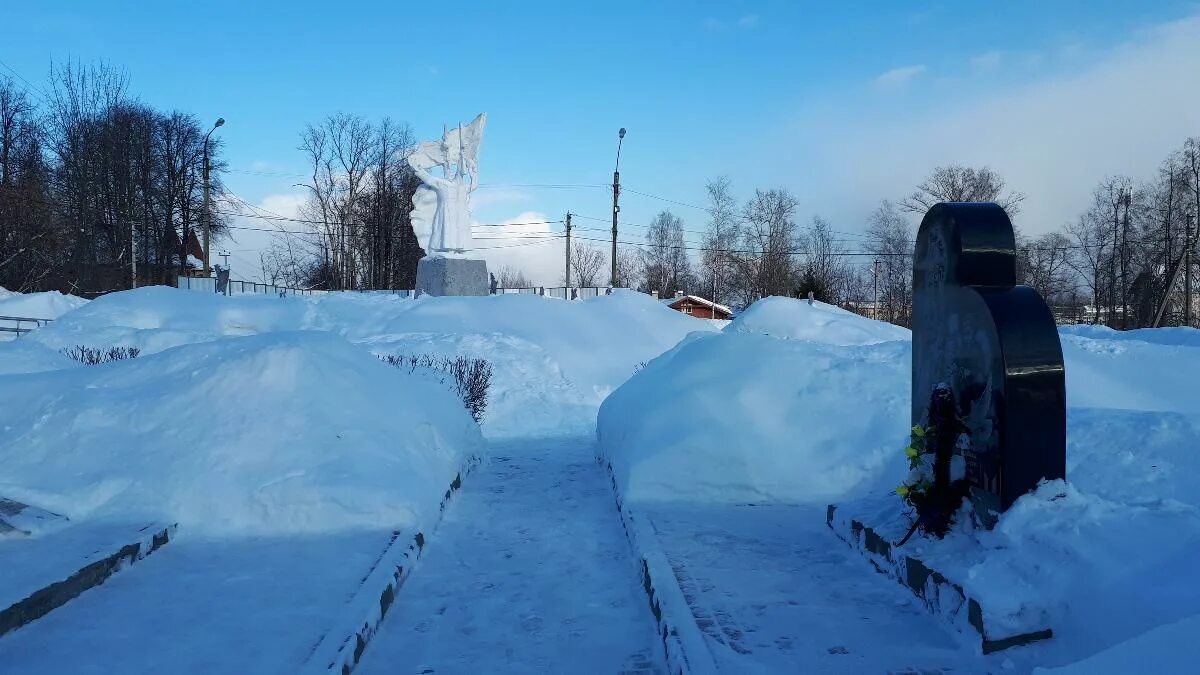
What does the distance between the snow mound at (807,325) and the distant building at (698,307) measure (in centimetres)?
2026

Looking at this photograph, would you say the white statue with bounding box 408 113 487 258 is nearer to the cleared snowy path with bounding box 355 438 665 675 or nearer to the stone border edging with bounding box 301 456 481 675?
the cleared snowy path with bounding box 355 438 665 675

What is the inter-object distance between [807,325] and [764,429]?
14.4 m

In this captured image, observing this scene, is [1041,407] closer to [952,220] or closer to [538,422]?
[952,220]

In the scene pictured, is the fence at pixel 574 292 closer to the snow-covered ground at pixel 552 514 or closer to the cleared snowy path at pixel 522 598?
the snow-covered ground at pixel 552 514

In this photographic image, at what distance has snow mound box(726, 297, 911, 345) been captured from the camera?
21.1m

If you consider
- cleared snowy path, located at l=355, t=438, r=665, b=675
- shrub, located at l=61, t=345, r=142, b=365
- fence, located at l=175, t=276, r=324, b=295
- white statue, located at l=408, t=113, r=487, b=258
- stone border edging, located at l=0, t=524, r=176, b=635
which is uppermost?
white statue, located at l=408, t=113, r=487, b=258

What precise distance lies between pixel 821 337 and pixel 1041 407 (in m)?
16.9

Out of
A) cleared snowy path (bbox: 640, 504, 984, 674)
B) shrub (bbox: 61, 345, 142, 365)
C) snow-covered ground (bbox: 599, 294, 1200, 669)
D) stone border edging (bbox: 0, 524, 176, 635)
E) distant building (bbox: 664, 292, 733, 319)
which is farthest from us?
distant building (bbox: 664, 292, 733, 319)

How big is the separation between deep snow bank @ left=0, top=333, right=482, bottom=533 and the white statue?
61.7ft

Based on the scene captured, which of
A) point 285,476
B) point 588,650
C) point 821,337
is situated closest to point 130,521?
point 285,476

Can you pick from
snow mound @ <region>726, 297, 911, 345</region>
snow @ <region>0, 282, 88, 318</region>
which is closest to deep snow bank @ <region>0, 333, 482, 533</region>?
snow mound @ <region>726, 297, 911, 345</region>

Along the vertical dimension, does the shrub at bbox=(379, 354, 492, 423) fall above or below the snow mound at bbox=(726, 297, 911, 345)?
below

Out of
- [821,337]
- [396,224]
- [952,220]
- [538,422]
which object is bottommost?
[538,422]

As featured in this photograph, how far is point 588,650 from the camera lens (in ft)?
14.0
